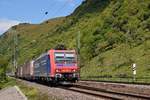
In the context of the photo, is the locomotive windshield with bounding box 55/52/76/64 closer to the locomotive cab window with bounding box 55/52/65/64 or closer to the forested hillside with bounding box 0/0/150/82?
the locomotive cab window with bounding box 55/52/65/64

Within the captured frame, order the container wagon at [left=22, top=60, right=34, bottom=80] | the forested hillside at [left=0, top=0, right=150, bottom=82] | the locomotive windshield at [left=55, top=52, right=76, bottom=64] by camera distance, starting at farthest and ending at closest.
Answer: the container wagon at [left=22, top=60, right=34, bottom=80]
the forested hillside at [left=0, top=0, right=150, bottom=82]
the locomotive windshield at [left=55, top=52, right=76, bottom=64]

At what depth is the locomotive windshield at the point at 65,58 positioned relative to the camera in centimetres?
4300

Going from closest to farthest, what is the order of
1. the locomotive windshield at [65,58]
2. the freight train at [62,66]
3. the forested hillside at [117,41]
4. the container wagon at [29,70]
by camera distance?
the freight train at [62,66]
the locomotive windshield at [65,58]
the forested hillside at [117,41]
the container wagon at [29,70]

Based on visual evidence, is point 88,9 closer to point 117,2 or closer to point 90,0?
point 90,0

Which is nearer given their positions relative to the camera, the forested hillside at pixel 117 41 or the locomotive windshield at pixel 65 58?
the locomotive windshield at pixel 65 58

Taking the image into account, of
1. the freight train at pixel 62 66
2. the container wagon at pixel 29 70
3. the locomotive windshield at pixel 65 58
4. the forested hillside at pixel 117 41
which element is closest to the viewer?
the freight train at pixel 62 66

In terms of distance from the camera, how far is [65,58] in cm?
4319

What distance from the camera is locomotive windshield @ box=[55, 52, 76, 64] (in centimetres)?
4300

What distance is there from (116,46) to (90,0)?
6249 cm

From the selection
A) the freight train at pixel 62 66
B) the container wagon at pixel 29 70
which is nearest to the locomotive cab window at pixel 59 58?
the freight train at pixel 62 66

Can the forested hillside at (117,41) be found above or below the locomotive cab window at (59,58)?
above

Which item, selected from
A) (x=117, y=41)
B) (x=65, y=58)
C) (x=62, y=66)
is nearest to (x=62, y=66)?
(x=62, y=66)

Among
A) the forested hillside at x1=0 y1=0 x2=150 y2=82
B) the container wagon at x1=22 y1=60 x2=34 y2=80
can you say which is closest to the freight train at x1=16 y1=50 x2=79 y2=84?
the forested hillside at x1=0 y1=0 x2=150 y2=82

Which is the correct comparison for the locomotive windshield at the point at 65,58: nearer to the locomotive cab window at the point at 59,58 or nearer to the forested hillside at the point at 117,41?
the locomotive cab window at the point at 59,58
